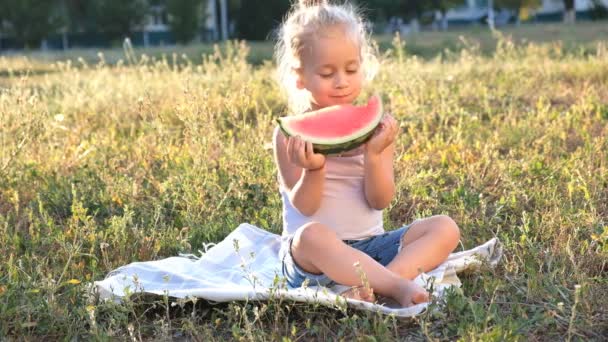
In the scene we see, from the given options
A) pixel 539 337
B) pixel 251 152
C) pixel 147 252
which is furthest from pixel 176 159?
pixel 539 337

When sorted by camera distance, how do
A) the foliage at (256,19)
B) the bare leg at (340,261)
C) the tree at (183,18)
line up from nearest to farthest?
the bare leg at (340,261)
the foliage at (256,19)
the tree at (183,18)

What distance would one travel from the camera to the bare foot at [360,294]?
3.13 metres

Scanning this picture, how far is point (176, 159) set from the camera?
5.60 metres

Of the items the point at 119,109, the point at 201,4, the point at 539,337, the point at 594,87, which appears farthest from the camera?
the point at 201,4

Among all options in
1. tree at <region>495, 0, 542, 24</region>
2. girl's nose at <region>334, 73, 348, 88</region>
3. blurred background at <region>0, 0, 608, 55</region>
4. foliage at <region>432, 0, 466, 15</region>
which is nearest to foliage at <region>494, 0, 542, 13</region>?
tree at <region>495, 0, 542, 24</region>

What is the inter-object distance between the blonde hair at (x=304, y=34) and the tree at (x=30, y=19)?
31199 mm

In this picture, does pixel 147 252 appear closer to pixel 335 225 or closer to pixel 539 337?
pixel 335 225

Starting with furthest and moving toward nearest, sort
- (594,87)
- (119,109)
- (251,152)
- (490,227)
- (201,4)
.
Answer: (201,4)
(594,87)
(119,109)
(251,152)
(490,227)

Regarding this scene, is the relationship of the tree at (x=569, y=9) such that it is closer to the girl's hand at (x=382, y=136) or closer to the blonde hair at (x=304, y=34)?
the blonde hair at (x=304, y=34)

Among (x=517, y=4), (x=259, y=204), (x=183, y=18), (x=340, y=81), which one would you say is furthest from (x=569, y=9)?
(x=340, y=81)

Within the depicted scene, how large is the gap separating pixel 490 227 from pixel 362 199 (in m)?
1.01

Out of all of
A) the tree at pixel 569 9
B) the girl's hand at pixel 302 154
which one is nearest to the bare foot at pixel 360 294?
A: the girl's hand at pixel 302 154

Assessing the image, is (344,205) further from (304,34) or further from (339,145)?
(304,34)

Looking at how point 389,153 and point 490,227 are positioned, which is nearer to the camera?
point 389,153
